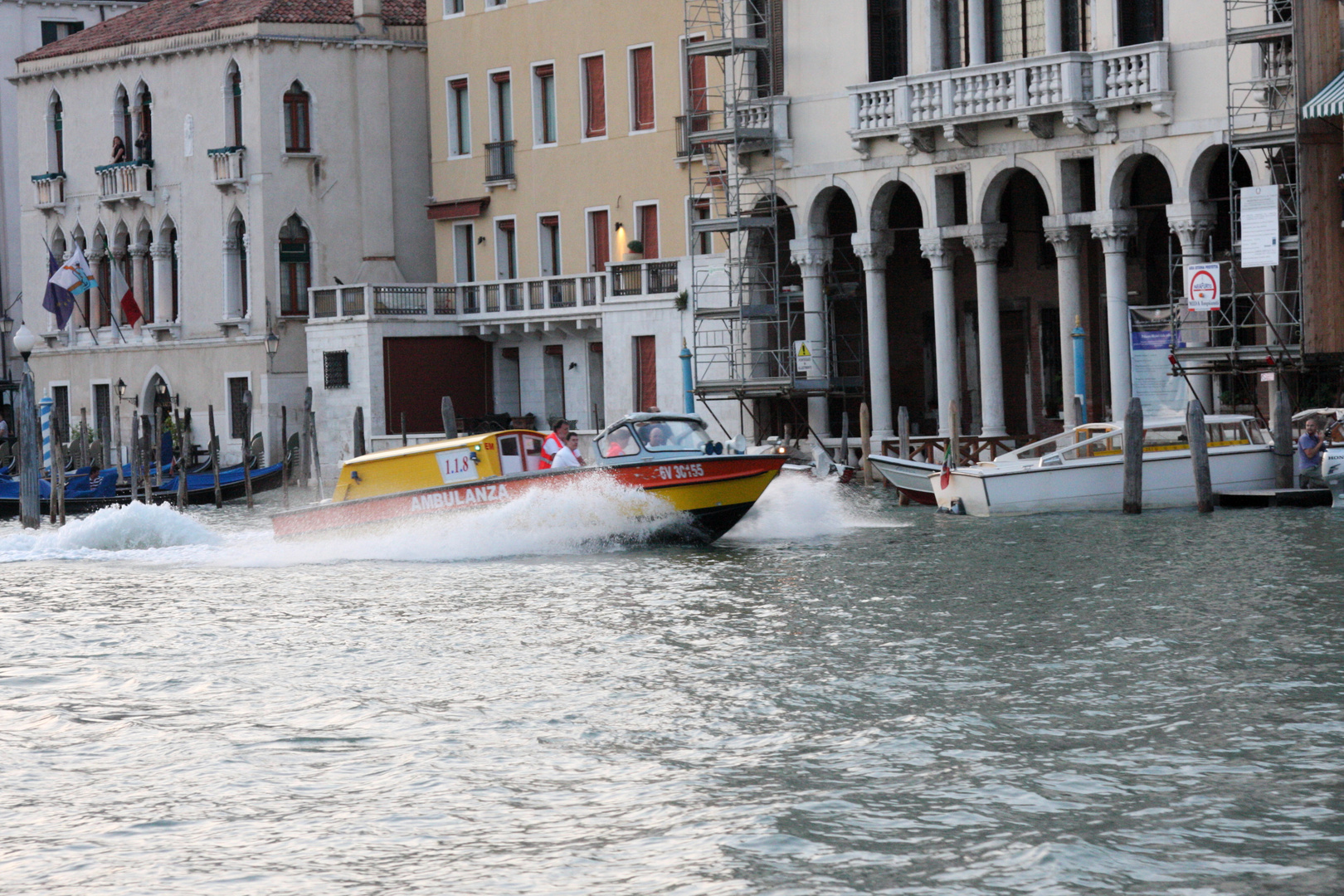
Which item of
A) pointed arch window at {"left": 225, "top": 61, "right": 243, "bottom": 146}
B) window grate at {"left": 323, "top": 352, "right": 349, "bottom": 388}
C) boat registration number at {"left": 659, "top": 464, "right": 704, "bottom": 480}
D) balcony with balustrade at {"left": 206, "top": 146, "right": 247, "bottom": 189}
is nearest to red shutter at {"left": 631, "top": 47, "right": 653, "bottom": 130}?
window grate at {"left": 323, "top": 352, "right": 349, "bottom": 388}

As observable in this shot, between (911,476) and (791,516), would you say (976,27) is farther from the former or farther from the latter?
(791,516)

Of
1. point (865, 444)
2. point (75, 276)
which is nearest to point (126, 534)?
point (865, 444)

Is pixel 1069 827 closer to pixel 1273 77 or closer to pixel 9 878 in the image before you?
pixel 9 878

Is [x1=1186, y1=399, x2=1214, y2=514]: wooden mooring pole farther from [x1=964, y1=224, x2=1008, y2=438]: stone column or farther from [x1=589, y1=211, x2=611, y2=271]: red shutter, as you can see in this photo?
[x1=589, y1=211, x2=611, y2=271]: red shutter

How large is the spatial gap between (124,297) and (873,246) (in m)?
19.6

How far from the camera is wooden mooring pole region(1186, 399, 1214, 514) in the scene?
25766 mm

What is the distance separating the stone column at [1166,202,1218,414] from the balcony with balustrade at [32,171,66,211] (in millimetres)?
29528

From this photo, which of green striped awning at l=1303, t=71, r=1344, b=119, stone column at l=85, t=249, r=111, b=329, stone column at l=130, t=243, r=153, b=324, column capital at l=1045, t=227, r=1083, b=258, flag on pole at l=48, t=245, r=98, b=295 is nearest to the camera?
green striped awning at l=1303, t=71, r=1344, b=119

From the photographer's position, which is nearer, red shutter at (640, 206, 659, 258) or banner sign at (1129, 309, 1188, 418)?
banner sign at (1129, 309, 1188, 418)

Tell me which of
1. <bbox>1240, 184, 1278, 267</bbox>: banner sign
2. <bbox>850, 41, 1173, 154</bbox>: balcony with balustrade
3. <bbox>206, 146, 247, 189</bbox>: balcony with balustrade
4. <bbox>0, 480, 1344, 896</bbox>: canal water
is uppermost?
<bbox>206, 146, 247, 189</bbox>: balcony with balustrade

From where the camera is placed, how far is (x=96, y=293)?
51.6m

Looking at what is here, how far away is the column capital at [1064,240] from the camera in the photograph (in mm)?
33812

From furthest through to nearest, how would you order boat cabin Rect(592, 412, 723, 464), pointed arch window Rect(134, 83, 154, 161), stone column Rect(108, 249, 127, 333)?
1. stone column Rect(108, 249, 127, 333)
2. pointed arch window Rect(134, 83, 154, 161)
3. boat cabin Rect(592, 412, 723, 464)

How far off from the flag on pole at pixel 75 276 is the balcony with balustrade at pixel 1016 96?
18.9 metres
